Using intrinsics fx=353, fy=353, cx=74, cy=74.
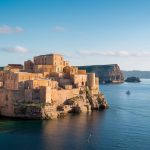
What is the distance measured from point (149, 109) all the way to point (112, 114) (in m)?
13.7

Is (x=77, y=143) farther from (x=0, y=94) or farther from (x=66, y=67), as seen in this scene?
(x=66, y=67)

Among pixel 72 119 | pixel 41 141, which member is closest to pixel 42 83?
pixel 72 119

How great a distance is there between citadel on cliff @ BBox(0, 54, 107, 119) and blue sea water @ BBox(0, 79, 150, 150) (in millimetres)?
2966

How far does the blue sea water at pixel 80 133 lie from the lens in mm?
45500

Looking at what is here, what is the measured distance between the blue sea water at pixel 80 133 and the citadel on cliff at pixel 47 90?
9.73ft

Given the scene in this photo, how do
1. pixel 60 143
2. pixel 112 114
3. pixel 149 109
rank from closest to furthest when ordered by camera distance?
pixel 60 143
pixel 112 114
pixel 149 109

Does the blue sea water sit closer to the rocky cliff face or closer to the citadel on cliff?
the rocky cliff face

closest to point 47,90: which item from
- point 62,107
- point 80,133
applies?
point 62,107

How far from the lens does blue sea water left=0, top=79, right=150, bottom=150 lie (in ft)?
149

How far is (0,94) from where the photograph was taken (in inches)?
2591

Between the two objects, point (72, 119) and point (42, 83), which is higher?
point (42, 83)

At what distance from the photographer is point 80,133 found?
52.5m

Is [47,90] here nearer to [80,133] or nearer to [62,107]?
[62,107]

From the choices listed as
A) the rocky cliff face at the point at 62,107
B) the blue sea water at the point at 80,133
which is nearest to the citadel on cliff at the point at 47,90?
the rocky cliff face at the point at 62,107
